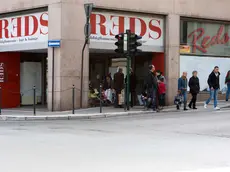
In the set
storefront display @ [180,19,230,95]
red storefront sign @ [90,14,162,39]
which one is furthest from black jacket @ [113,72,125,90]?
storefront display @ [180,19,230,95]

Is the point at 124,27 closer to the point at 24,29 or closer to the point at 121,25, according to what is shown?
the point at 121,25

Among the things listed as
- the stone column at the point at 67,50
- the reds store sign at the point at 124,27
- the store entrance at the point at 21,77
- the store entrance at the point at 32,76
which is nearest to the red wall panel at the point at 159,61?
the reds store sign at the point at 124,27

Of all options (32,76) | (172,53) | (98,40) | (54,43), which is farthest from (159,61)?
(32,76)

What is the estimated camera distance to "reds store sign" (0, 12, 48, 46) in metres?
20.5

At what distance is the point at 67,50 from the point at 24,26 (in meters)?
3.19

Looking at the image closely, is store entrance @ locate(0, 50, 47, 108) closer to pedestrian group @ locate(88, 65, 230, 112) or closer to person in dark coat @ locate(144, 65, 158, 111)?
pedestrian group @ locate(88, 65, 230, 112)

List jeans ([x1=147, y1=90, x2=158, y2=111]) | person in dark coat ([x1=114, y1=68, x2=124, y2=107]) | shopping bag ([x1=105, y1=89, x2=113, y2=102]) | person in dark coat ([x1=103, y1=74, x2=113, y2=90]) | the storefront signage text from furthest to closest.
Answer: the storefront signage text
person in dark coat ([x1=103, y1=74, x2=113, y2=90])
shopping bag ([x1=105, y1=89, x2=113, y2=102])
person in dark coat ([x1=114, y1=68, x2=124, y2=107])
jeans ([x1=147, y1=90, x2=158, y2=111])

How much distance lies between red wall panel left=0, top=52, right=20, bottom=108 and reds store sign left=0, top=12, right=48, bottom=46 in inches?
35.5

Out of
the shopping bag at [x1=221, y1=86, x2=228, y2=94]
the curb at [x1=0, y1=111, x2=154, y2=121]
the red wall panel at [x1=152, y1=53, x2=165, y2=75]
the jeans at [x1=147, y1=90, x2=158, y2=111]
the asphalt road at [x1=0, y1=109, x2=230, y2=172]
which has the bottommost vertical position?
the asphalt road at [x1=0, y1=109, x2=230, y2=172]

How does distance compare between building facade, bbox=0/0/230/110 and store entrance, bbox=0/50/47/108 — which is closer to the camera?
building facade, bbox=0/0/230/110

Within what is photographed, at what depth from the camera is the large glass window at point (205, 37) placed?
73.7 ft

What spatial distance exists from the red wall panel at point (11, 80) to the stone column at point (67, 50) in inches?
151

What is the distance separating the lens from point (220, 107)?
19562 millimetres

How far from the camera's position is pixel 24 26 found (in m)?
21.4
